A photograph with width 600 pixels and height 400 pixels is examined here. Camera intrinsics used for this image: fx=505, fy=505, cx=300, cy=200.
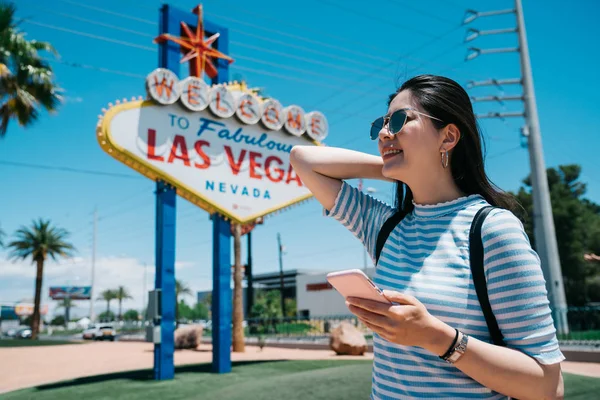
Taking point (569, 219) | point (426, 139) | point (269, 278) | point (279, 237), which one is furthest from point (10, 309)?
point (426, 139)

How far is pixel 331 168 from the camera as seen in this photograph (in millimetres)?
1823

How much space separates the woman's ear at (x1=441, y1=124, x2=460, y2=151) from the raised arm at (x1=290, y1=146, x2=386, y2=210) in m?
0.27

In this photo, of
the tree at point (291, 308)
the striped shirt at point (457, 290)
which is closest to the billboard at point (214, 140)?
the striped shirt at point (457, 290)

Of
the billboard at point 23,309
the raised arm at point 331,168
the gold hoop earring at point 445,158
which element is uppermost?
the billboard at point 23,309

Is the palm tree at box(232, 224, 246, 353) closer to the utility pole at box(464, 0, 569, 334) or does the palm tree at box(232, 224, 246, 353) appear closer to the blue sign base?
the blue sign base

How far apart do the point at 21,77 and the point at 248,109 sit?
9000mm

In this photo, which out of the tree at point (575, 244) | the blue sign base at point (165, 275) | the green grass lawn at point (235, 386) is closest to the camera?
the green grass lawn at point (235, 386)

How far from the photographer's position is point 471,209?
1451 mm

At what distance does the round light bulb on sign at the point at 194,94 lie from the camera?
31.2 feet

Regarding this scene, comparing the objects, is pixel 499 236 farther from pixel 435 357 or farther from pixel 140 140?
pixel 140 140

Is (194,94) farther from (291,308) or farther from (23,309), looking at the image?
(23,309)

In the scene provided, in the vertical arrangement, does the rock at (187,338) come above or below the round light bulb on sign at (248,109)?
below

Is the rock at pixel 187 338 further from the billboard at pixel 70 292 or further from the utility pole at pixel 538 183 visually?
the billboard at pixel 70 292

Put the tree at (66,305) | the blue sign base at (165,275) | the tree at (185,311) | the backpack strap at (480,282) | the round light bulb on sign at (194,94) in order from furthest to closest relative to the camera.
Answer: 1. the tree at (66,305)
2. the tree at (185,311)
3. the round light bulb on sign at (194,94)
4. the blue sign base at (165,275)
5. the backpack strap at (480,282)
